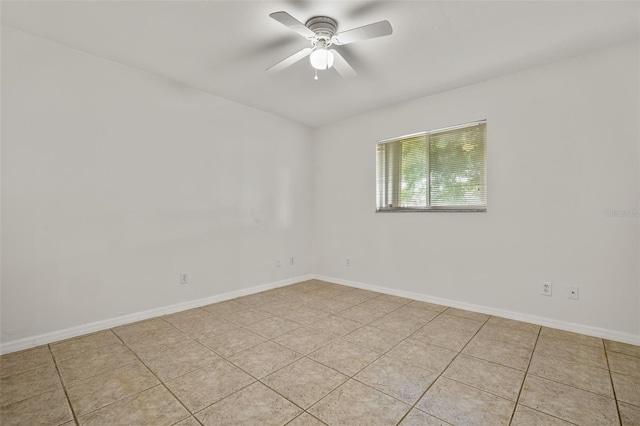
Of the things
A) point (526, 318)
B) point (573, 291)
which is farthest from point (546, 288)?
point (526, 318)

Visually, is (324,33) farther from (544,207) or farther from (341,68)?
(544,207)

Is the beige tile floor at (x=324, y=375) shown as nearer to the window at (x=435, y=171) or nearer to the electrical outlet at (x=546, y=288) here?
the electrical outlet at (x=546, y=288)

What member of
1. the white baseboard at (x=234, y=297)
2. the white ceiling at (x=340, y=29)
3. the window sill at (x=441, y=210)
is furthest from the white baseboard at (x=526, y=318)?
the white ceiling at (x=340, y=29)

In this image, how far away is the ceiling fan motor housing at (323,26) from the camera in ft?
6.56

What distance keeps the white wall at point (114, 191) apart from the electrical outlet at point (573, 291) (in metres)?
3.23

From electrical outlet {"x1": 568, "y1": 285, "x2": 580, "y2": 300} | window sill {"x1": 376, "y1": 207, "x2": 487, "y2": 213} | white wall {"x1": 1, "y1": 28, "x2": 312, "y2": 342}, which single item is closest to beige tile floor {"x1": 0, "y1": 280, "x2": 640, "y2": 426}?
electrical outlet {"x1": 568, "y1": 285, "x2": 580, "y2": 300}

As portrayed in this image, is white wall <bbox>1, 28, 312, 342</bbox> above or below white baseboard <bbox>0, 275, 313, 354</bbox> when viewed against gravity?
above

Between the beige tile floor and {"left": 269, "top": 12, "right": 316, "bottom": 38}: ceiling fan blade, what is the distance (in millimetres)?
2201

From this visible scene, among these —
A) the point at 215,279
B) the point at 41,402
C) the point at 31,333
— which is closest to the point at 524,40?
the point at 215,279

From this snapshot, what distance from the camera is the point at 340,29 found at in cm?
215

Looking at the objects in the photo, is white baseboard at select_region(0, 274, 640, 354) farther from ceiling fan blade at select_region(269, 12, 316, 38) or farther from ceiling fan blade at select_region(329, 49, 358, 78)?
ceiling fan blade at select_region(269, 12, 316, 38)

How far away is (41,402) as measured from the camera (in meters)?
1.54

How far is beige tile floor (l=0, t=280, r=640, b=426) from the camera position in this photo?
144cm

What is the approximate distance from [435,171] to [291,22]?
2.28m
